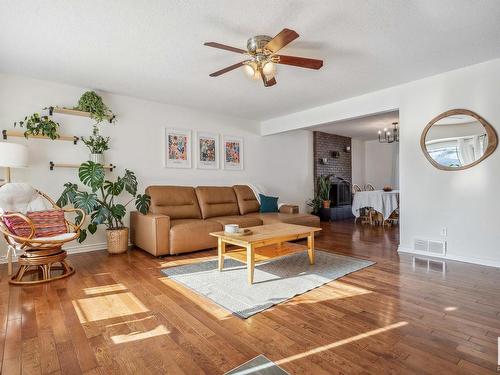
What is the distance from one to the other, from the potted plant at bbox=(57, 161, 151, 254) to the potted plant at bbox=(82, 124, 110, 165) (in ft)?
0.89

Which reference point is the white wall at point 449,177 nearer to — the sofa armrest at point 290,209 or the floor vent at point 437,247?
the floor vent at point 437,247

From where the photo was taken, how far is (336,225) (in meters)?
6.32

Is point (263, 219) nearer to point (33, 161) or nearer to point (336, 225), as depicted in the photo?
point (336, 225)

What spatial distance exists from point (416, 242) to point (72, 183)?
4908mm

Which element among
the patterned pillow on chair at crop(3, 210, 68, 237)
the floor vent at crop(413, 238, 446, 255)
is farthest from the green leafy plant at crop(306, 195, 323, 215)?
the patterned pillow on chair at crop(3, 210, 68, 237)

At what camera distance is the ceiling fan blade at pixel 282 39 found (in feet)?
6.71

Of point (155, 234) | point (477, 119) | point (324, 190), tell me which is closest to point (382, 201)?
point (324, 190)

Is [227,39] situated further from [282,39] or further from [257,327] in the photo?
→ [257,327]

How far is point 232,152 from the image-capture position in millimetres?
5730

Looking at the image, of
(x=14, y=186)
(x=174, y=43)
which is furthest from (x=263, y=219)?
(x=14, y=186)

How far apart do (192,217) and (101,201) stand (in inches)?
53.2

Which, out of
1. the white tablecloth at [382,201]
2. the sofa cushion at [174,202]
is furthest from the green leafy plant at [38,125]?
the white tablecloth at [382,201]

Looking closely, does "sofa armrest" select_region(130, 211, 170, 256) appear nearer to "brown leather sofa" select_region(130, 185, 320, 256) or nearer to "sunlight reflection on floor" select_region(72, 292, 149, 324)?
"brown leather sofa" select_region(130, 185, 320, 256)

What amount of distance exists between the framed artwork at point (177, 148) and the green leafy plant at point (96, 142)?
3.24 ft
